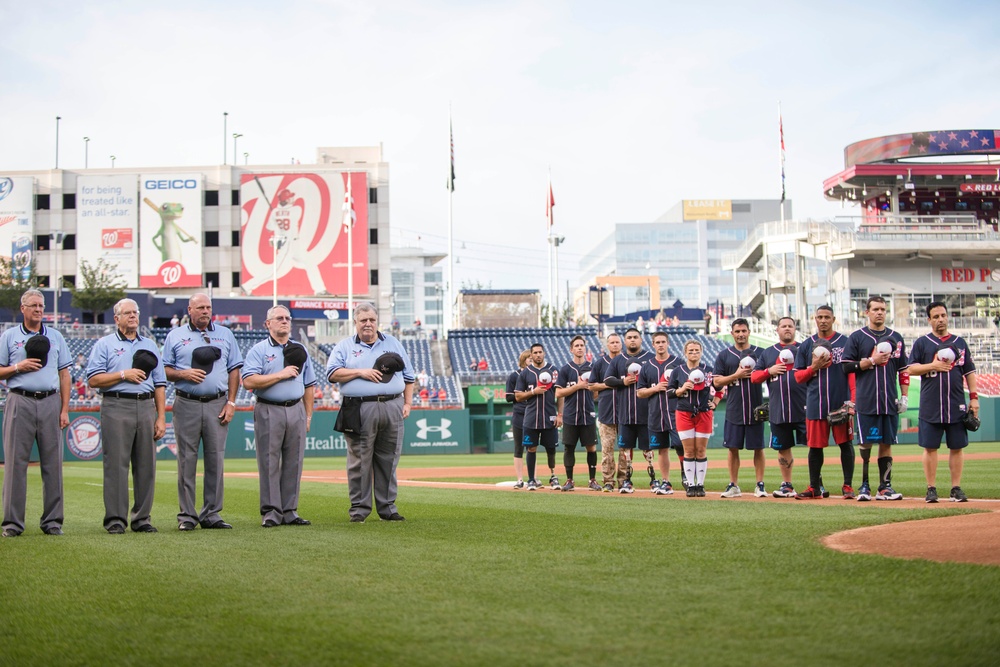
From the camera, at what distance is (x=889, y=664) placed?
12.5 feet

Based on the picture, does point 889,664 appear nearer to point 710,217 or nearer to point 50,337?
point 50,337

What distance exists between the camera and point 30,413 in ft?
30.3

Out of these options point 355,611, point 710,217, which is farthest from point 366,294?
point 710,217

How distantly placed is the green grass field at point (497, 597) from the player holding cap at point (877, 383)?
224 centimetres

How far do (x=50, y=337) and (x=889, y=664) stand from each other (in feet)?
26.3

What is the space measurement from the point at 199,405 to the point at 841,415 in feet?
21.6

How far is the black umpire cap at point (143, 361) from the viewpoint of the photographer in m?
9.41

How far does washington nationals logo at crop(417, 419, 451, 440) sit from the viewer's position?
3500 centimetres

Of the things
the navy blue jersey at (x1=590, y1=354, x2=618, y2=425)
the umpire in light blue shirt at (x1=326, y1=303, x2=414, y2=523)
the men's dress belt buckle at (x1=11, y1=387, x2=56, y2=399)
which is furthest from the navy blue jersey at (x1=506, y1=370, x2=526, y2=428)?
the men's dress belt buckle at (x1=11, y1=387, x2=56, y2=399)

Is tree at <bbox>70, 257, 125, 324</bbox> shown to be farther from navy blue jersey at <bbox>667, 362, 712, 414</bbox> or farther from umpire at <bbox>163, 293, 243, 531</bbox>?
umpire at <bbox>163, 293, 243, 531</bbox>

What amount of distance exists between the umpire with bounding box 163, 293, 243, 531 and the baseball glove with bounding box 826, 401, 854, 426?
621 cm

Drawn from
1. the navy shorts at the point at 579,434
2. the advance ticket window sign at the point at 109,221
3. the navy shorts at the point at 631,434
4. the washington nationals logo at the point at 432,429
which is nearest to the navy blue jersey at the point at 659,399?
the navy shorts at the point at 631,434

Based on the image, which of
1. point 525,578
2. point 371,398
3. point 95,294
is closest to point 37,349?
point 371,398

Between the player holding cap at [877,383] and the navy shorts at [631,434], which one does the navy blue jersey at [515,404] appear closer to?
the navy shorts at [631,434]
